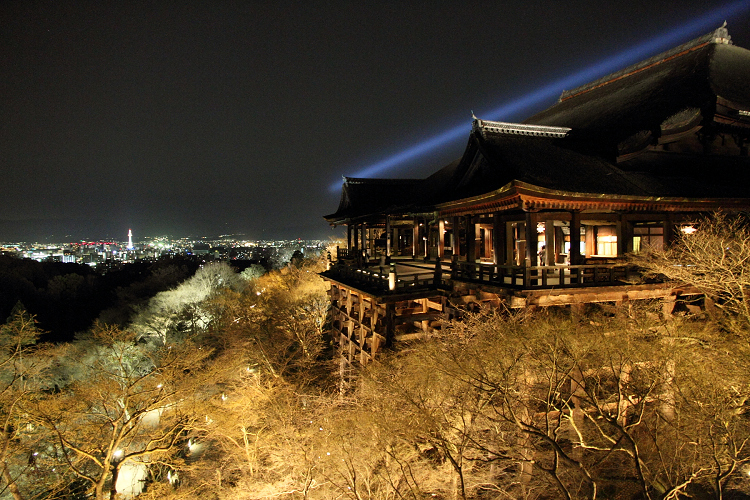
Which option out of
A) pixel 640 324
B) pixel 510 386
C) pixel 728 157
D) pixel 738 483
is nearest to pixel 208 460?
pixel 510 386

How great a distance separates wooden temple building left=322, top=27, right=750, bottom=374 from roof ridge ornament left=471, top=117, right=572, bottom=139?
0.05m

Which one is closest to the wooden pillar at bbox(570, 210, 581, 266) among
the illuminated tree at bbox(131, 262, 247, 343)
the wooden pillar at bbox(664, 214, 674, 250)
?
the wooden pillar at bbox(664, 214, 674, 250)

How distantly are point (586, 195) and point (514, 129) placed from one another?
5.30 metres

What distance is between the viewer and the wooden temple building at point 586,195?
12398 mm

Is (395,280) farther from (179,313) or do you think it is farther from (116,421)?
(179,313)

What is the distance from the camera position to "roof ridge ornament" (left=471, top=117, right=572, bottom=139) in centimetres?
1554

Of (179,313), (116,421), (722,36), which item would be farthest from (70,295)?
(722,36)

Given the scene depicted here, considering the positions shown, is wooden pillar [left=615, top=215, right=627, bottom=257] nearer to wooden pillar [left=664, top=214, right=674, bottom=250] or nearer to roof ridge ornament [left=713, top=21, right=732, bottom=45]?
wooden pillar [left=664, top=214, right=674, bottom=250]

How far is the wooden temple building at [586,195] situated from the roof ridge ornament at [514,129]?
52 millimetres

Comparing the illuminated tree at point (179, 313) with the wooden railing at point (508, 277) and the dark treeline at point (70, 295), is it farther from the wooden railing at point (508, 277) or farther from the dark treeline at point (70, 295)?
the wooden railing at point (508, 277)

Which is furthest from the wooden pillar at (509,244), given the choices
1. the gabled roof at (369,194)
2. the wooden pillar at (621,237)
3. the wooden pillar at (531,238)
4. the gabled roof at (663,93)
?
the gabled roof at (369,194)

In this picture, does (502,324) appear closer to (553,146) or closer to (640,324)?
(640,324)

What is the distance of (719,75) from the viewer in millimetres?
17766

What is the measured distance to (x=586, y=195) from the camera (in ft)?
40.1
